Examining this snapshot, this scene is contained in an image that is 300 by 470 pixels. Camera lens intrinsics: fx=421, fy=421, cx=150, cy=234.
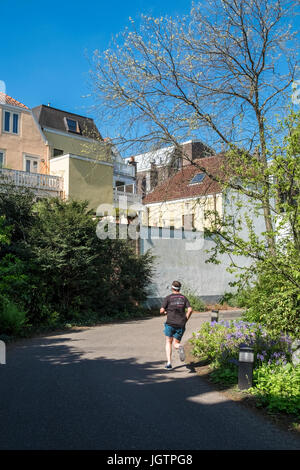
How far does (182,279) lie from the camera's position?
21281 millimetres

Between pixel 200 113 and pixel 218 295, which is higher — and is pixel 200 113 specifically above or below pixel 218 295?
above

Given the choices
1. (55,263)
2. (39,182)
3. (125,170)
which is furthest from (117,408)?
(125,170)

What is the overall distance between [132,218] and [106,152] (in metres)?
11.1

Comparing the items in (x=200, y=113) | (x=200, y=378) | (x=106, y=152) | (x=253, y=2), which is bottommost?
(x=200, y=378)

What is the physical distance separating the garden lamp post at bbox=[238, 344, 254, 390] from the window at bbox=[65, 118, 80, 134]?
2789 cm

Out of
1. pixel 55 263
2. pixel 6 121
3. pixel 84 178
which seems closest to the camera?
pixel 55 263

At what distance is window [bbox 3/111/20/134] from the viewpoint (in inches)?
1039

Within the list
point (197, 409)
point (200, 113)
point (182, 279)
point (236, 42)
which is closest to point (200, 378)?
point (197, 409)

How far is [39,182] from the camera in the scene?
79.5 ft

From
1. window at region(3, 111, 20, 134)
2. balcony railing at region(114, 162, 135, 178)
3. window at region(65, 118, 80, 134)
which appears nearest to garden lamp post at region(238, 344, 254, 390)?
window at region(3, 111, 20, 134)

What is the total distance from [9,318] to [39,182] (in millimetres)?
13946

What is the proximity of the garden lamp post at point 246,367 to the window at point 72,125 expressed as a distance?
1098 inches

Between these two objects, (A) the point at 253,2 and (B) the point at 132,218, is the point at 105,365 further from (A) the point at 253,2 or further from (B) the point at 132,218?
(B) the point at 132,218

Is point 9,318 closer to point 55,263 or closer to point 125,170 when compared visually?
point 55,263
